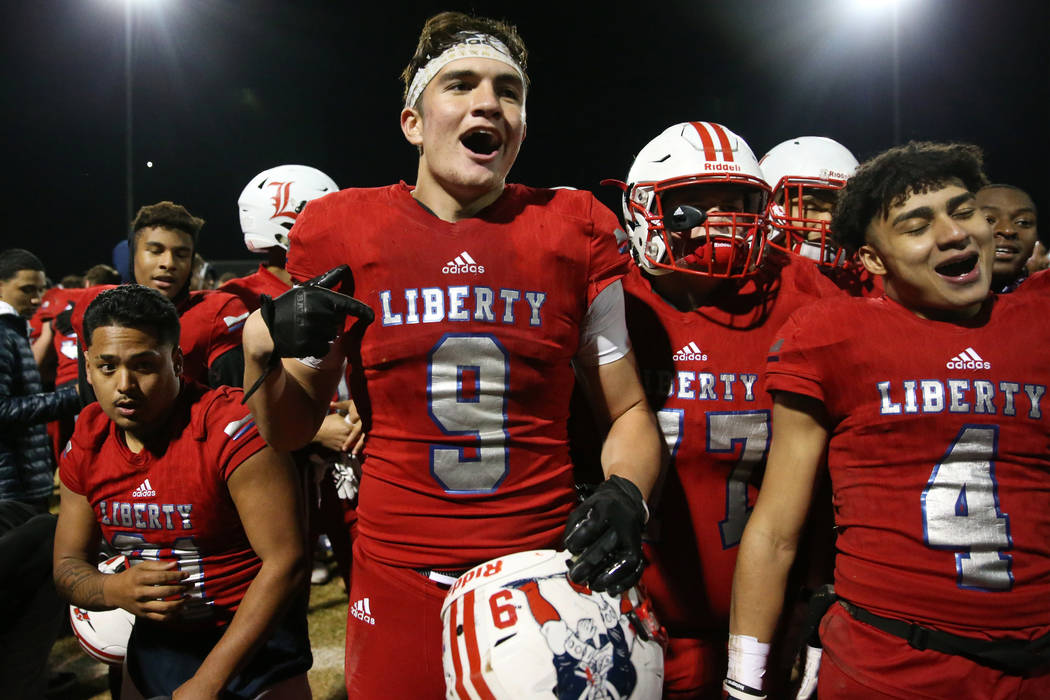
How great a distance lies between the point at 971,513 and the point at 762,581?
54 centimetres

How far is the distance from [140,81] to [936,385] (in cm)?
2262

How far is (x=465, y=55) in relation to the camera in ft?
5.98

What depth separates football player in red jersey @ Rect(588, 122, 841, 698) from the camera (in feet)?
7.36

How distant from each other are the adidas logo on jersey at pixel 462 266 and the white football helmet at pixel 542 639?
68cm

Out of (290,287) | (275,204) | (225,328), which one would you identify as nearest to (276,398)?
(290,287)

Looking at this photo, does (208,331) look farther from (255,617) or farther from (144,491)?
(255,617)

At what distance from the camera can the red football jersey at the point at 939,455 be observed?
171cm

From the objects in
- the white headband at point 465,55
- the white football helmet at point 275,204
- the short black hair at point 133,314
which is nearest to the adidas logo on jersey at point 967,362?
the white headband at point 465,55

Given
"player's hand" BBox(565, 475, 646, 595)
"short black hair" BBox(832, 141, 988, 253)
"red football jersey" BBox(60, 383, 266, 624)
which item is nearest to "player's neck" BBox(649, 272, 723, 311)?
"short black hair" BBox(832, 141, 988, 253)

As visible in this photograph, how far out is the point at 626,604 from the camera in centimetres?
150

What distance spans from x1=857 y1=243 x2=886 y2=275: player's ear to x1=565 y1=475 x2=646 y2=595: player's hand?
1067 millimetres

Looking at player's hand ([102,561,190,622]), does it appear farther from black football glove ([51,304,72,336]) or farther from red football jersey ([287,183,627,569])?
black football glove ([51,304,72,336])

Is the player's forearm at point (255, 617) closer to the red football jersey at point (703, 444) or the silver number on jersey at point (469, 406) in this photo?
the silver number on jersey at point (469, 406)

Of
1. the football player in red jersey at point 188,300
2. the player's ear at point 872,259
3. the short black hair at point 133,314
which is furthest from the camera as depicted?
the football player in red jersey at point 188,300
